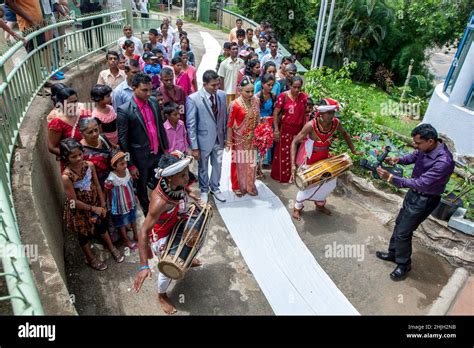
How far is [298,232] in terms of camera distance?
5078 mm

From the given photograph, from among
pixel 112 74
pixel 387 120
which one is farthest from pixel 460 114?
pixel 112 74

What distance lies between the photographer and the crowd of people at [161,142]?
138 inches

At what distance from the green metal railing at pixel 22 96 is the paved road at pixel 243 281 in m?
1.34

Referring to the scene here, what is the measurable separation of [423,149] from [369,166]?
1449 mm

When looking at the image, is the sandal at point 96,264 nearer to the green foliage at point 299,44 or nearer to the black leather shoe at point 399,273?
the black leather shoe at point 399,273

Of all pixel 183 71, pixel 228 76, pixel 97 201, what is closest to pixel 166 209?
pixel 97 201

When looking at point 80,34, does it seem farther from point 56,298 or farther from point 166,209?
point 56,298

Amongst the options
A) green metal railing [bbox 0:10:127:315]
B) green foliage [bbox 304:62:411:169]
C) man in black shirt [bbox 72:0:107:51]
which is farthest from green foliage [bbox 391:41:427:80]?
man in black shirt [bbox 72:0:107:51]

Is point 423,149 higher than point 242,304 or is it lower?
higher

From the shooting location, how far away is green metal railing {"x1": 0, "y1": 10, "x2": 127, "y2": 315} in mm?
1804

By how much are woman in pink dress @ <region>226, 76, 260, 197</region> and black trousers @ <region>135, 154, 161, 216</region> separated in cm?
127

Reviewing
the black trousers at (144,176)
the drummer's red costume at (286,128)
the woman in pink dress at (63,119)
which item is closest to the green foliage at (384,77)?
the drummer's red costume at (286,128)

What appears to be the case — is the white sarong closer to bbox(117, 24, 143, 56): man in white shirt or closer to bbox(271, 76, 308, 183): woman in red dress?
bbox(271, 76, 308, 183): woman in red dress

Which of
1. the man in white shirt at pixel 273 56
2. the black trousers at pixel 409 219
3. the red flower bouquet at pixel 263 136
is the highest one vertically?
the man in white shirt at pixel 273 56
